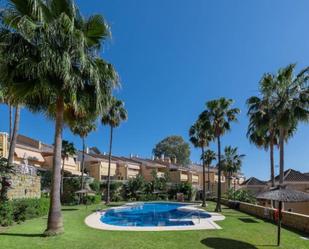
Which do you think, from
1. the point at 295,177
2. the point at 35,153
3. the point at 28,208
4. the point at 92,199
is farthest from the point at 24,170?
the point at 295,177

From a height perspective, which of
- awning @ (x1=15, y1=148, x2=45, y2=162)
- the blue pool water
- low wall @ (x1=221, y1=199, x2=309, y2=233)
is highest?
awning @ (x1=15, y1=148, x2=45, y2=162)

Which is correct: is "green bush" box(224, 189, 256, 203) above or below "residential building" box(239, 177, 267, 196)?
below

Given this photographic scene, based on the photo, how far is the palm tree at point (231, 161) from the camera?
184ft

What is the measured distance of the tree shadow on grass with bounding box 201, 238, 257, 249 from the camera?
11945mm

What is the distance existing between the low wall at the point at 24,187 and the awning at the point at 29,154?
12.1m

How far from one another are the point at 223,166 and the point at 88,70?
46.7 metres

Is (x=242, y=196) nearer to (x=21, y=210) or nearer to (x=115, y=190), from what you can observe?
(x=115, y=190)

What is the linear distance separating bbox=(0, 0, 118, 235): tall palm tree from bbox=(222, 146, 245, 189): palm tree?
4489cm

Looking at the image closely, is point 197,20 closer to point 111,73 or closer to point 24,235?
point 111,73

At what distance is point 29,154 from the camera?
128ft

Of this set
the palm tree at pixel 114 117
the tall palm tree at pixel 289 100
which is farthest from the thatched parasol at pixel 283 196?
the palm tree at pixel 114 117

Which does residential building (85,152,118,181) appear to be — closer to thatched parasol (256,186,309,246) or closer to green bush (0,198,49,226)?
green bush (0,198,49,226)

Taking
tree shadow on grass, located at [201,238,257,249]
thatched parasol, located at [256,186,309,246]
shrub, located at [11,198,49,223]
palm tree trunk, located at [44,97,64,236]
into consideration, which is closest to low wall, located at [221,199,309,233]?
thatched parasol, located at [256,186,309,246]

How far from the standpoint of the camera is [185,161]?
85125 mm
